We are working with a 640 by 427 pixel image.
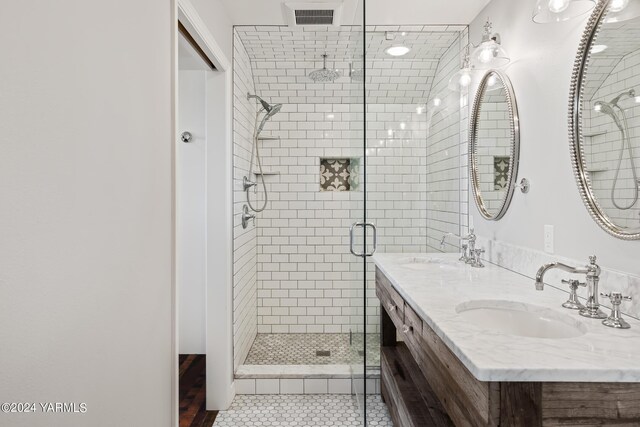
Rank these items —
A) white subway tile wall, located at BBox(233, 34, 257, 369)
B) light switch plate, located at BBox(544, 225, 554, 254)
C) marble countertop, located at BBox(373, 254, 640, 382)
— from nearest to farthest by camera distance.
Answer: marble countertop, located at BBox(373, 254, 640, 382), light switch plate, located at BBox(544, 225, 554, 254), white subway tile wall, located at BBox(233, 34, 257, 369)

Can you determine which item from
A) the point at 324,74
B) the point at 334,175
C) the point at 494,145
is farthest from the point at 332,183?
the point at 494,145

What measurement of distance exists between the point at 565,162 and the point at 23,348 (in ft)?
6.08

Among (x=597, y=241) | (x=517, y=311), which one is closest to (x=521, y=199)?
(x=597, y=241)

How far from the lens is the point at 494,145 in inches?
84.7

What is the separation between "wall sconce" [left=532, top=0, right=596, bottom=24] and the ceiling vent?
1.19 metres

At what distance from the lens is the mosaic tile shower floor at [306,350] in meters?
2.48

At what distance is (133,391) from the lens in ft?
3.79

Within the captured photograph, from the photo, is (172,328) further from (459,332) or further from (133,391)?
(459,332)

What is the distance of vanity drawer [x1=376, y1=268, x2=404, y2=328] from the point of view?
5.56 feet

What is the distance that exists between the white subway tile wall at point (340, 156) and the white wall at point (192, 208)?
15.9 inches

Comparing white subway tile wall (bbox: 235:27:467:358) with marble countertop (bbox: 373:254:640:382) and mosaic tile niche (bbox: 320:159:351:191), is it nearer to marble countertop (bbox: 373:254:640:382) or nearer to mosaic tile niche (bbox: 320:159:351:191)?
mosaic tile niche (bbox: 320:159:351:191)

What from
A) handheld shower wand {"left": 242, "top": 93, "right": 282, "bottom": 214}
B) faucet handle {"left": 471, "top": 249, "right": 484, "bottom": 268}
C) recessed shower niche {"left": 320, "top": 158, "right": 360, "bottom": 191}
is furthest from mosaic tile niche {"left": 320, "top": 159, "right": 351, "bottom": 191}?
faucet handle {"left": 471, "top": 249, "right": 484, "bottom": 268}

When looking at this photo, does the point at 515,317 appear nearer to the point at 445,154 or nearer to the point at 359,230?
the point at 359,230

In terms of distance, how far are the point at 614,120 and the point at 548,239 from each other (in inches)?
22.9
